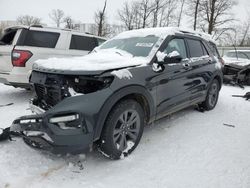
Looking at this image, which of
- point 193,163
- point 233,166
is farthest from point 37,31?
point 233,166

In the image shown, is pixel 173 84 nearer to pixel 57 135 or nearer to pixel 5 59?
pixel 57 135

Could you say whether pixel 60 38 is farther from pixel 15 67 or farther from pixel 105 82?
pixel 105 82

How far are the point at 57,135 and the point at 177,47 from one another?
2.67m

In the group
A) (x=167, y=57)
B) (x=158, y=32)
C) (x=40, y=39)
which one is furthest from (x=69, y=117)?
(x=40, y=39)

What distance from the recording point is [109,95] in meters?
2.74

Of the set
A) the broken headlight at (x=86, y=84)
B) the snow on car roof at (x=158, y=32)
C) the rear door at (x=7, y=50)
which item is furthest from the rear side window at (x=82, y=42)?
the broken headlight at (x=86, y=84)

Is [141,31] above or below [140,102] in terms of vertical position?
above

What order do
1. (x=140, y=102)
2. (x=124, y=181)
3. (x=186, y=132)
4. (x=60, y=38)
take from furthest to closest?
(x=60, y=38)
(x=186, y=132)
(x=140, y=102)
(x=124, y=181)

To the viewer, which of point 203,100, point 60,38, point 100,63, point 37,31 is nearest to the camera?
point 100,63

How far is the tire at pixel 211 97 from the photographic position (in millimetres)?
5332

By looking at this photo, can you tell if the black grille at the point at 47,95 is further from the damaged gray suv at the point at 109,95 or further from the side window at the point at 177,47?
the side window at the point at 177,47

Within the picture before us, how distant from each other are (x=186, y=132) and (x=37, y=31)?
14.2ft

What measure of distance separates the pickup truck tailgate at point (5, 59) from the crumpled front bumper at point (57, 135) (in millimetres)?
3294

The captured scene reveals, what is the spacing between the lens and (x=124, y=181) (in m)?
2.70
